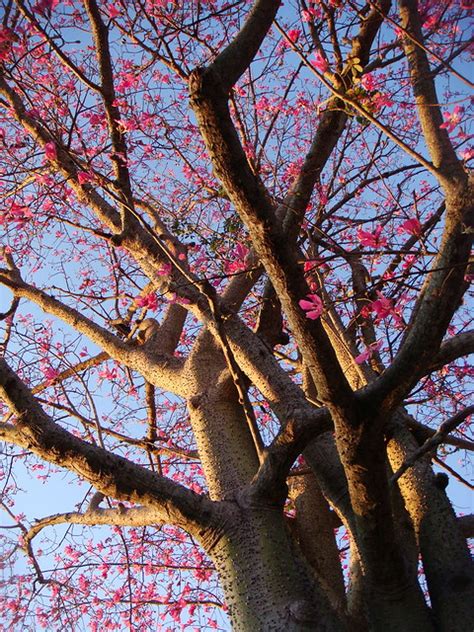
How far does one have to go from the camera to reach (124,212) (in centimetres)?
414

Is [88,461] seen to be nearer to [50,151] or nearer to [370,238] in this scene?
[370,238]

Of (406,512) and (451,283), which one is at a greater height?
(451,283)

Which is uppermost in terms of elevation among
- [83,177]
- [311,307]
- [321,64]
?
[83,177]

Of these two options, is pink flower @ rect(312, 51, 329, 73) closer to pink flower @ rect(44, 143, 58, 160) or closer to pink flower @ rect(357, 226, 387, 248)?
pink flower @ rect(357, 226, 387, 248)

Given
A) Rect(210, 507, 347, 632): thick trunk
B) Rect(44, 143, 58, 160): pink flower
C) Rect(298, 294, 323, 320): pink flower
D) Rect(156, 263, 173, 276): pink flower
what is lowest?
Rect(210, 507, 347, 632): thick trunk

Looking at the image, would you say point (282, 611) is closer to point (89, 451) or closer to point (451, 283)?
point (89, 451)

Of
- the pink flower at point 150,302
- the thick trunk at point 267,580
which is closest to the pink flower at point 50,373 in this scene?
the pink flower at point 150,302

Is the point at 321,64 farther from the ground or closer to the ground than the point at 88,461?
farther from the ground

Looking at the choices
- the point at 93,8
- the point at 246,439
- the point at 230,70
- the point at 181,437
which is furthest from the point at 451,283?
the point at 181,437

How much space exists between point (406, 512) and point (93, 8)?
365 centimetres

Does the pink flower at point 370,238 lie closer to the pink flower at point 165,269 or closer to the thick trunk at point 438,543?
the thick trunk at point 438,543

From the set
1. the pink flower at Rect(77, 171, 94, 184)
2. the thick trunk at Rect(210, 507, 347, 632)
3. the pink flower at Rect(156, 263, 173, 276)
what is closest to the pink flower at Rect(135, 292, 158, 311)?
the pink flower at Rect(156, 263, 173, 276)

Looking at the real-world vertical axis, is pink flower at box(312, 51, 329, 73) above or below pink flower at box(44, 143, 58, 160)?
below

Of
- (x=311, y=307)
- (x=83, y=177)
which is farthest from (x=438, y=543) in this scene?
(x=83, y=177)
